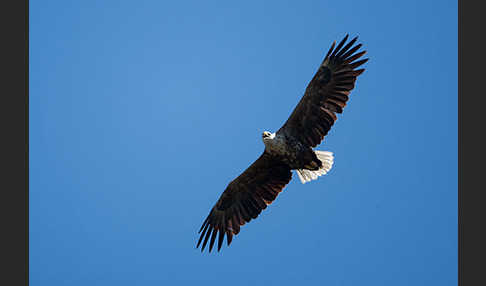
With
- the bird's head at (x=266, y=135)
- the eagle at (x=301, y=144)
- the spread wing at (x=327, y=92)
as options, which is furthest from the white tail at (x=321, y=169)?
the bird's head at (x=266, y=135)

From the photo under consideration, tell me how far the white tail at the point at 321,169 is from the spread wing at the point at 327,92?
1.79 feet

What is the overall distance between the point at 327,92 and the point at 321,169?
1544 millimetres

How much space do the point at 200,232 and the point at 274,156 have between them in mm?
2230

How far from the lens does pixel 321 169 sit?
961 cm

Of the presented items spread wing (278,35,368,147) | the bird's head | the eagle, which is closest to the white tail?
the eagle

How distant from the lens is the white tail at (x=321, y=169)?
955cm

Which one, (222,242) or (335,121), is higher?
(335,121)

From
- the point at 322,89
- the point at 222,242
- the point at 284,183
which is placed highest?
the point at 322,89

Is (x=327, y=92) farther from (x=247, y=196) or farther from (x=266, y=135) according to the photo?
(x=247, y=196)

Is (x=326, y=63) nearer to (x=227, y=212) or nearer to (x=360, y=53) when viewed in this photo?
(x=360, y=53)

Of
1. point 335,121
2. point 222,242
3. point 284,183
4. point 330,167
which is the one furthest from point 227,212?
point 335,121

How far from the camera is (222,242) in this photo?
9805 mm

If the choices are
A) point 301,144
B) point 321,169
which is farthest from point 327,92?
point 321,169

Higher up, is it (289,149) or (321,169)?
(289,149)
